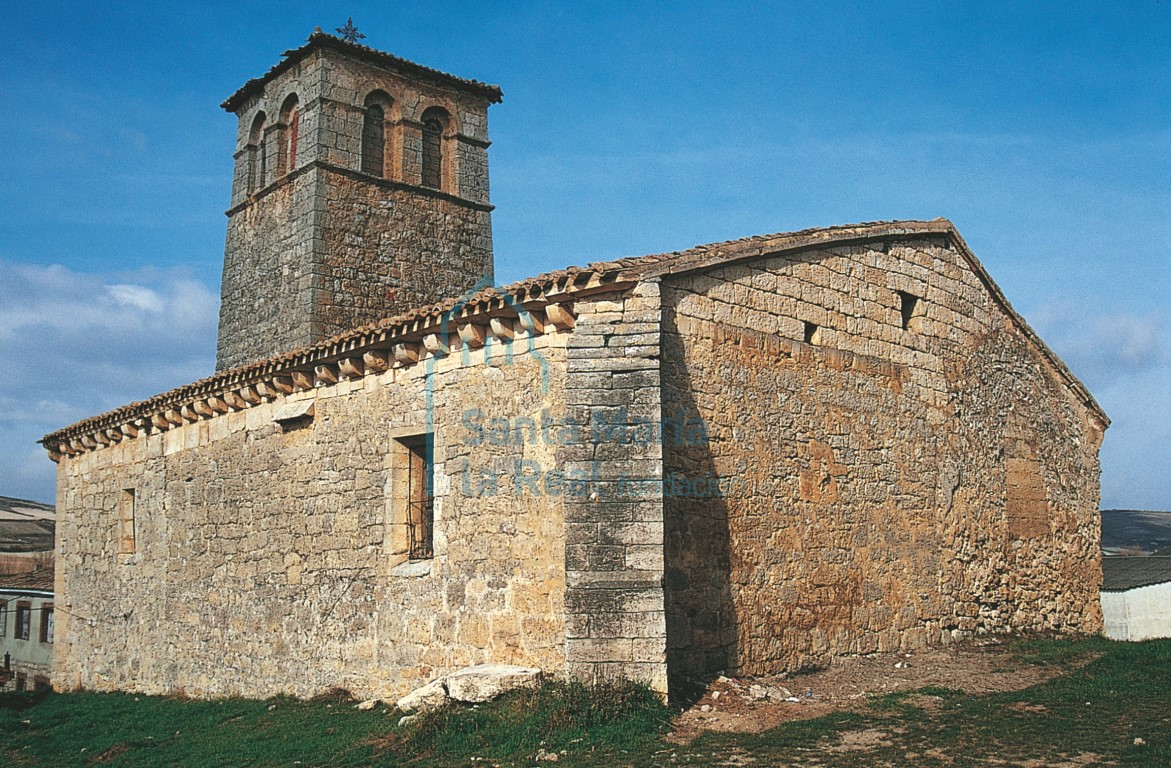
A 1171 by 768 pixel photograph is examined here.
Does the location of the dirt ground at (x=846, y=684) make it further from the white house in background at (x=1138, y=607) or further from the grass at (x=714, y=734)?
the white house in background at (x=1138, y=607)

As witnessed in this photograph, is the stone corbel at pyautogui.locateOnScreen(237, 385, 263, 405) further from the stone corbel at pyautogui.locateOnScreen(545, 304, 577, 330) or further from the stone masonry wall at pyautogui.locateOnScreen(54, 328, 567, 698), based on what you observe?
the stone corbel at pyautogui.locateOnScreen(545, 304, 577, 330)

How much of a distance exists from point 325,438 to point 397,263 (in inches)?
266

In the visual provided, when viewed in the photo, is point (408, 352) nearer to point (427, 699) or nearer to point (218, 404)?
point (427, 699)

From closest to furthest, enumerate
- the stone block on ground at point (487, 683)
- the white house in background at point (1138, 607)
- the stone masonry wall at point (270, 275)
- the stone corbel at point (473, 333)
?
the stone block on ground at point (487, 683), the stone corbel at point (473, 333), the white house in background at point (1138, 607), the stone masonry wall at point (270, 275)

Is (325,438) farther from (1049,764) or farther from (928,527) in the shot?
(1049,764)

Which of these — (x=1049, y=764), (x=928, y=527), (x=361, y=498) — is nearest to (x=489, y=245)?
(x=361, y=498)

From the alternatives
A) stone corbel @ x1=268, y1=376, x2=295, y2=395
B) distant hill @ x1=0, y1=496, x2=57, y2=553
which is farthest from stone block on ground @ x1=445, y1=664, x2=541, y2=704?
distant hill @ x1=0, y1=496, x2=57, y2=553

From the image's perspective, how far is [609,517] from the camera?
7738 mm

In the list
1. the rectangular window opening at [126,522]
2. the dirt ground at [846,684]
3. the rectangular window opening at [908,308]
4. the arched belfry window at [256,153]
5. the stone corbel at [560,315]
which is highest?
the arched belfry window at [256,153]

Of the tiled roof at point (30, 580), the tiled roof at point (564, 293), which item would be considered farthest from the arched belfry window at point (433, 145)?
the tiled roof at point (30, 580)

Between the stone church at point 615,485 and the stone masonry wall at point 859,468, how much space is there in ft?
0.10

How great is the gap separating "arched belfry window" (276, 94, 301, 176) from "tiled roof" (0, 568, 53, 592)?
10.1 metres

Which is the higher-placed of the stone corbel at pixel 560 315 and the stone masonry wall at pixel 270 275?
the stone masonry wall at pixel 270 275

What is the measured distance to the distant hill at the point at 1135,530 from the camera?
28.6m
